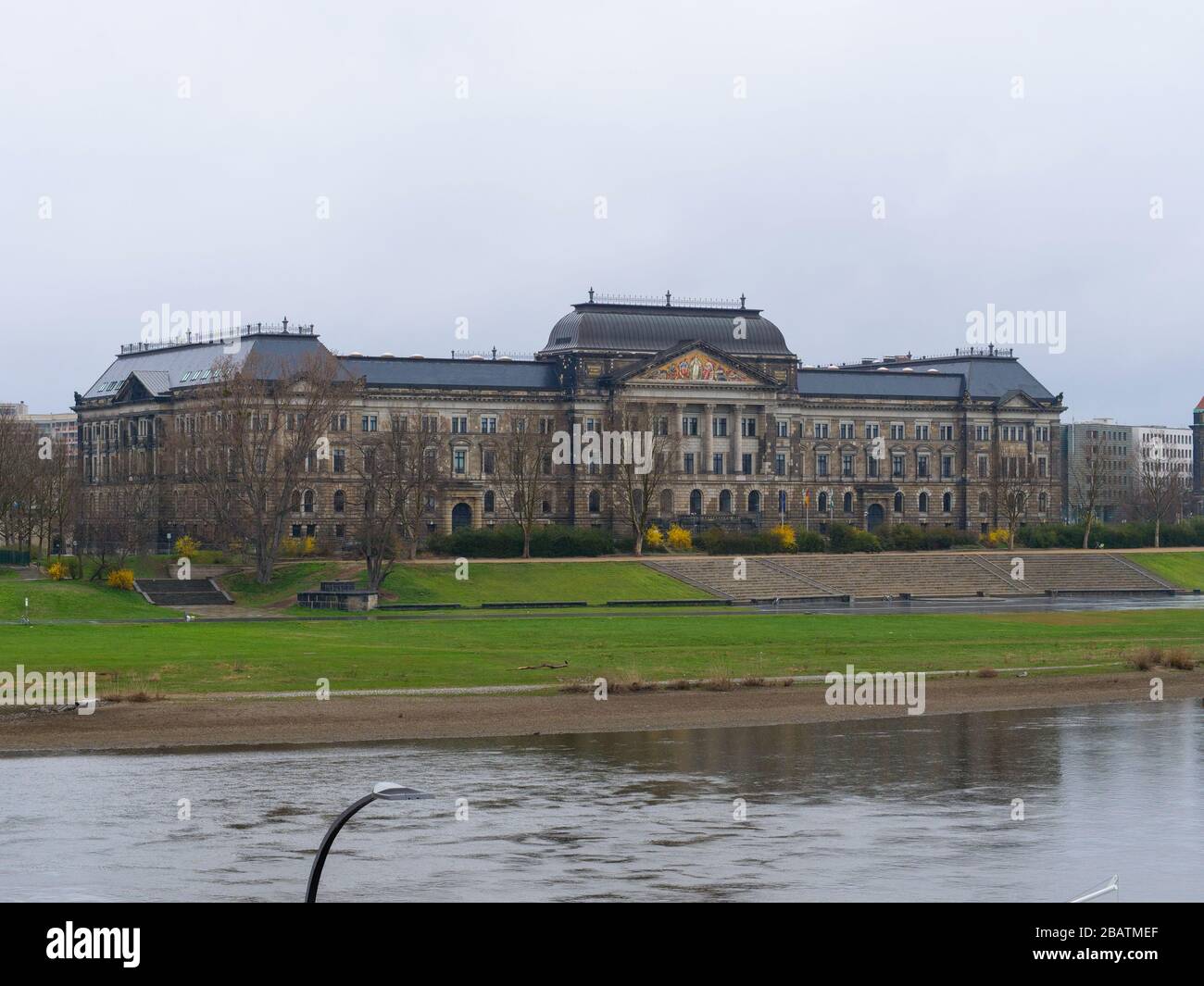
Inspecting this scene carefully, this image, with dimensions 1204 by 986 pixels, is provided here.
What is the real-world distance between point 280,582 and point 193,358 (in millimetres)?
58505

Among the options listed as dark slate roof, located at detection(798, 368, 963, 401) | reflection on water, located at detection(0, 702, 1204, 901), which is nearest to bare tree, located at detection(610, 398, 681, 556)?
dark slate roof, located at detection(798, 368, 963, 401)

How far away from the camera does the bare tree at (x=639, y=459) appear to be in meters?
158

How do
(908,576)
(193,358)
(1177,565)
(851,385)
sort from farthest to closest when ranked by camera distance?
1. (851,385)
2. (193,358)
3. (1177,565)
4. (908,576)

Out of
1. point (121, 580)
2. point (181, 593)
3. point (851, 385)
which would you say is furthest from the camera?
point (851, 385)

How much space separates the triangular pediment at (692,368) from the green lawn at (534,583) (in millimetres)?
48253

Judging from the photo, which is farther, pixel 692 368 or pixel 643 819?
pixel 692 368

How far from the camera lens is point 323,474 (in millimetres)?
170000

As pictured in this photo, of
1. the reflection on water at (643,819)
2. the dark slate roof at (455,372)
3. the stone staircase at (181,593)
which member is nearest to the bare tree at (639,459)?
the dark slate roof at (455,372)

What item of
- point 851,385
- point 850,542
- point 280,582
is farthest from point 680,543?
point 851,385

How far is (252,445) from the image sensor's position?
138625 mm

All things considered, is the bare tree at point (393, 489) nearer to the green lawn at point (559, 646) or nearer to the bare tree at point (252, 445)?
the bare tree at point (252, 445)

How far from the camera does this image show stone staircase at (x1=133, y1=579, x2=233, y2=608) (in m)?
113

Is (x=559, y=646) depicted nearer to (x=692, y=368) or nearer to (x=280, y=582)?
(x=280, y=582)

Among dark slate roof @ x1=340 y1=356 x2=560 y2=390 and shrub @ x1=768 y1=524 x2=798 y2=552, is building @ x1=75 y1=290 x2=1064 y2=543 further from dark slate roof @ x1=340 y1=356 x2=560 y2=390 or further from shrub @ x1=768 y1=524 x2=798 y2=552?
shrub @ x1=768 y1=524 x2=798 y2=552
